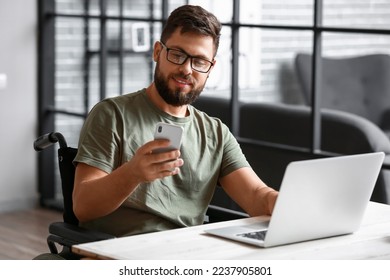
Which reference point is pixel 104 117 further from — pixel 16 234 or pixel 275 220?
pixel 16 234

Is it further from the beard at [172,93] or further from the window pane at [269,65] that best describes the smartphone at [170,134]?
the window pane at [269,65]

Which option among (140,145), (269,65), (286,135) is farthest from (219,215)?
(269,65)

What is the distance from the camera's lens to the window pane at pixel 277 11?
488 cm

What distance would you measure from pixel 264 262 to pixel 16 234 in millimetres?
3237

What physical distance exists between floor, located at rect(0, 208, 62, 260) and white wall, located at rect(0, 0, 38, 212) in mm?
157

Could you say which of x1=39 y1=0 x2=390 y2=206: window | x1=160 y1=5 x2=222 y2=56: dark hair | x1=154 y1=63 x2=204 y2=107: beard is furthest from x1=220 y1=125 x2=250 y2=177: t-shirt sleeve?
x1=39 y1=0 x2=390 y2=206: window

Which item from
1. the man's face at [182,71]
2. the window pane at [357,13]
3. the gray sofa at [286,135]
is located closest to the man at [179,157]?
the man's face at [182,71]

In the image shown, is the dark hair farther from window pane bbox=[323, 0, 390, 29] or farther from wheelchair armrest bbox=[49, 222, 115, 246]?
window pane bbox=[323, 0, 390, 29]

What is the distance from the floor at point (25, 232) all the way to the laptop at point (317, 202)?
2541 mm

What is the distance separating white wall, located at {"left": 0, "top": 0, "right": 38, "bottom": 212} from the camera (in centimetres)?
A: 561

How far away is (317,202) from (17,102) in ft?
12.0

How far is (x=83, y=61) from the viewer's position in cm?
577

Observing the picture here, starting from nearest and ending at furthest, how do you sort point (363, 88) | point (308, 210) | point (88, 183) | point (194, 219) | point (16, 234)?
point (308, 210) < point (88, 183) < point (194, 219) < point (16, 234) < point (363, 88)

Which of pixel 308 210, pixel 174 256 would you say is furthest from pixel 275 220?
pixel 174 256
